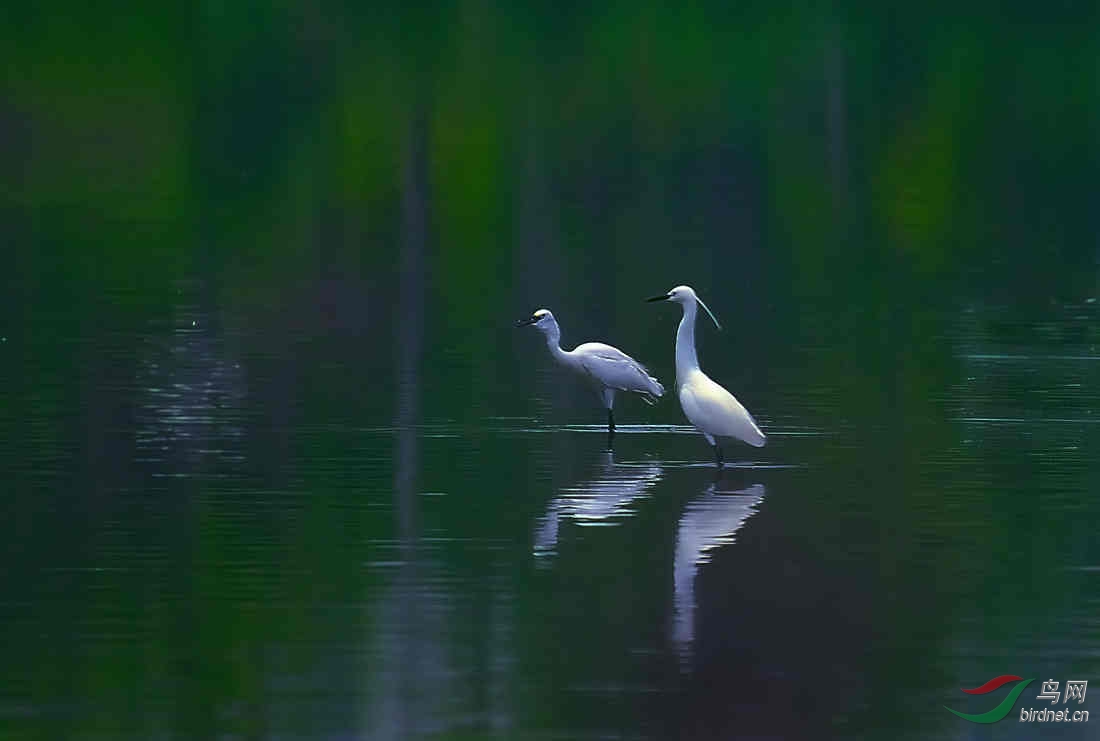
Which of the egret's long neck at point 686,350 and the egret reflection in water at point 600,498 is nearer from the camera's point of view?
the egret reflection in water at point 600,498

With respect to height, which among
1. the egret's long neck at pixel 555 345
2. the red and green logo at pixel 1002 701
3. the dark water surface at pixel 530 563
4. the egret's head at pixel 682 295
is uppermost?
the egret's head at pixel 682 295

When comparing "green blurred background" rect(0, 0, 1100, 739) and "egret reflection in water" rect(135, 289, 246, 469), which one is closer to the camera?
"green blurred background" rect(0, 0, 1100, 739)

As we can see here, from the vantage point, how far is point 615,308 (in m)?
28.8

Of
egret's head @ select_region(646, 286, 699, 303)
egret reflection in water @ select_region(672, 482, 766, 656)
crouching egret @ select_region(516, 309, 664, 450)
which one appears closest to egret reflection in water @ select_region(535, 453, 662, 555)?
egret reflection in water @ select_region(672, 482, 766, 656)

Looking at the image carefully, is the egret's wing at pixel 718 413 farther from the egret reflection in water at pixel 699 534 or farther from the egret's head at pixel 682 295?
the egret's head at pixel 682 295

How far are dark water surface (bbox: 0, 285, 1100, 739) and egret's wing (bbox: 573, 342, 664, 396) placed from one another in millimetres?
326

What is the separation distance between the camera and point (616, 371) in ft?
66.8

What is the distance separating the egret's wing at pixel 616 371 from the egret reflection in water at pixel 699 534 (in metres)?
3.34

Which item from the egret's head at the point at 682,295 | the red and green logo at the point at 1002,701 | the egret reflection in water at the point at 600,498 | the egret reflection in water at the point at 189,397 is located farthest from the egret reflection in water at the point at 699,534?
the egret reflection in water at the point at 189,397

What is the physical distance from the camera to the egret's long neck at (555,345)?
825 inches

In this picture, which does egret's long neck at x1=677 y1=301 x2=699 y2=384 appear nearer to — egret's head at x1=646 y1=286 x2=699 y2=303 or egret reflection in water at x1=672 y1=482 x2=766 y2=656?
egret's head at x1=646 y1=286 x2=699 y2=303

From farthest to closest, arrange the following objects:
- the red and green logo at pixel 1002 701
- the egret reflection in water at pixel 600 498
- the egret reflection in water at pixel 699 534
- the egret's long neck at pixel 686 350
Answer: the egret's long neck at pixel 686 350
the egret reflection in water at pixel 600 498
the egret reflection in water at pixel 699 534
the red and green logo at pixel 1002 701

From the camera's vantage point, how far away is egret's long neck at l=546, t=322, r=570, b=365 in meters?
21.0

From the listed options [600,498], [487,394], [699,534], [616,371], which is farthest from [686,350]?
[699,534]
